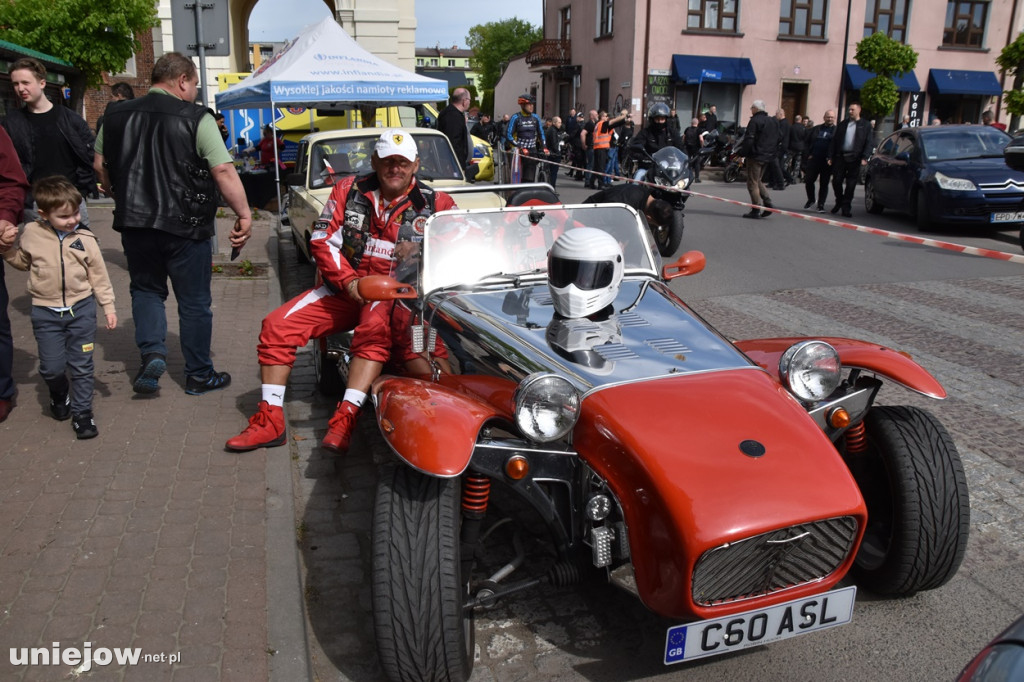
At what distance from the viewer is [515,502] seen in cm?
409

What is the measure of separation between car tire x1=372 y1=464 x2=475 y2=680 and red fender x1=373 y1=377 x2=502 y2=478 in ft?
0.53

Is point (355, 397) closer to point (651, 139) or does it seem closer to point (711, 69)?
point (651, 139)

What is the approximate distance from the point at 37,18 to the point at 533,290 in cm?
2092

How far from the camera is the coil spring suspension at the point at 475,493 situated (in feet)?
9.75

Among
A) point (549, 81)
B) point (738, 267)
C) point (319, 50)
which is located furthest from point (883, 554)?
point (549, 81)

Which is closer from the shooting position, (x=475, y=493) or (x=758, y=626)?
(x=758, y=626)

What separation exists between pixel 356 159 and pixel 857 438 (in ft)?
23.9

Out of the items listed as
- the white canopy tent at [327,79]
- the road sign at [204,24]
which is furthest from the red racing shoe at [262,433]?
the white canopy tent at [327,79]

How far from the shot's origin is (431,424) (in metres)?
2.92

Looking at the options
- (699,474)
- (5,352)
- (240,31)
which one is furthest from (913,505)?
(240,31)

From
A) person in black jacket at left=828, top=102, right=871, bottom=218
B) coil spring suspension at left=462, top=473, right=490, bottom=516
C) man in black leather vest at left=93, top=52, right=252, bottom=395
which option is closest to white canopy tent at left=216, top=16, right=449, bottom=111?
person in black jacket at left=828, top=102, right=871, bottom=218

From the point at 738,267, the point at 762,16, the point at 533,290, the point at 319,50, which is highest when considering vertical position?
the point at 762,16

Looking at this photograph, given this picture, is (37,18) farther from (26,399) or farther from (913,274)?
(913,274)

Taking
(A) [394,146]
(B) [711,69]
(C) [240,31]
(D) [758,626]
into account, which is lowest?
(D) [758,626]
